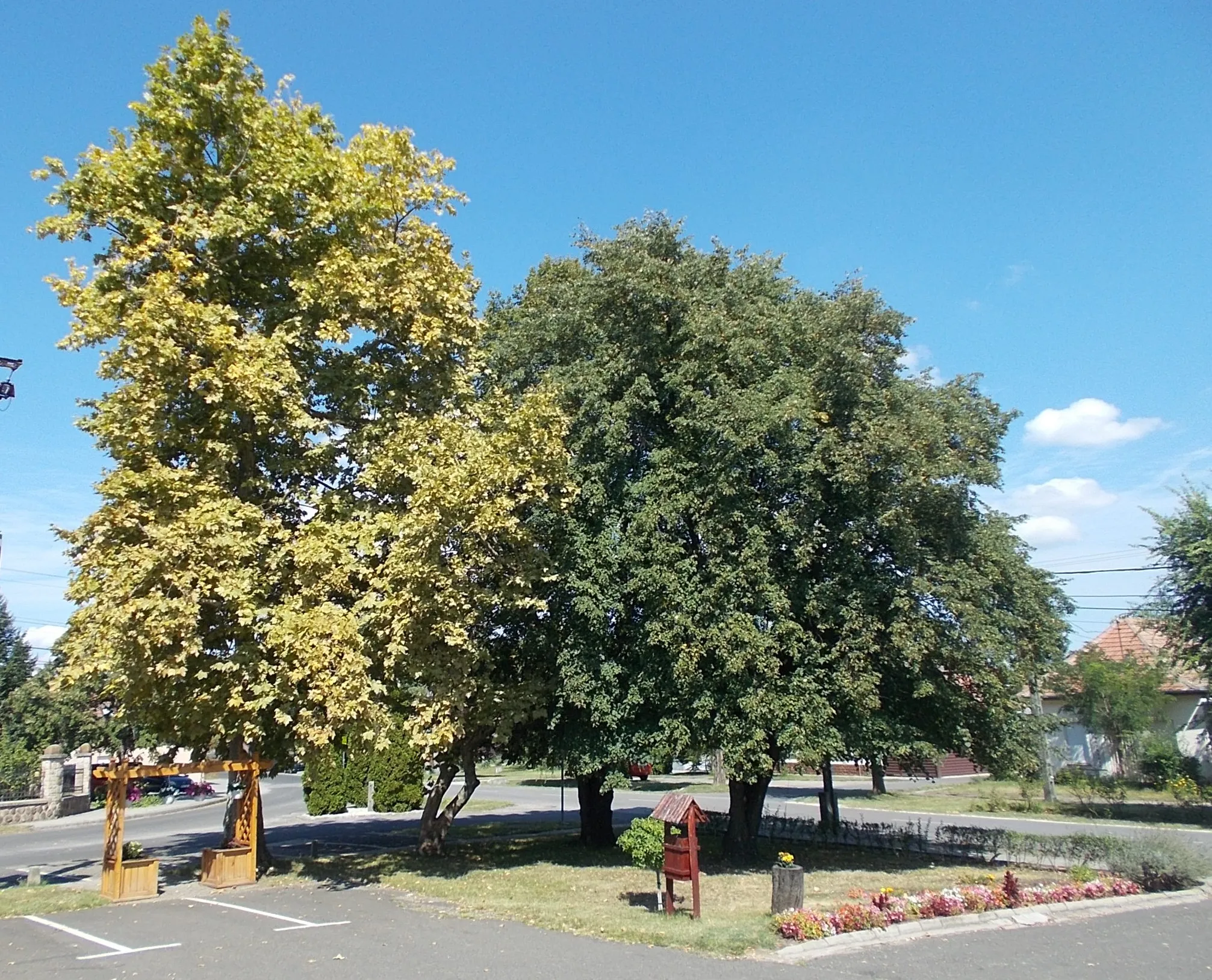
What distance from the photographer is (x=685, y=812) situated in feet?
40.7

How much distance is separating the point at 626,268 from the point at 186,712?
1154 centimetres

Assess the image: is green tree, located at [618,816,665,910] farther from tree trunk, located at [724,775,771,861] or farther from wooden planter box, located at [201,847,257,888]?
wooden planter box, located at [201,847,257,888]

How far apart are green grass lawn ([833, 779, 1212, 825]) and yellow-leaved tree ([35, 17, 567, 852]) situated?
1710 cm

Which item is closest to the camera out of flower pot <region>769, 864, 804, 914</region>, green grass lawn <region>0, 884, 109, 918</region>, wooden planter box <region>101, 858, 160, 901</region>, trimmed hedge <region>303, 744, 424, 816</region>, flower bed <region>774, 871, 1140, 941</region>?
flower bed <region>774, 871, 1140, 941</region>

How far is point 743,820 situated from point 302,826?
17.4m

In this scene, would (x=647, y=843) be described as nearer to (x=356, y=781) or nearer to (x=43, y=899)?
(x=43, y=899)

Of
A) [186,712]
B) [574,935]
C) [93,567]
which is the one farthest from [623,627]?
[93,567]

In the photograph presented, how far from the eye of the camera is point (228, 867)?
51.8 feet

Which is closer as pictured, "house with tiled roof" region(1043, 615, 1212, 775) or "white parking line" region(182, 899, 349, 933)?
"white parking line" region(182, 899, 349, 933)

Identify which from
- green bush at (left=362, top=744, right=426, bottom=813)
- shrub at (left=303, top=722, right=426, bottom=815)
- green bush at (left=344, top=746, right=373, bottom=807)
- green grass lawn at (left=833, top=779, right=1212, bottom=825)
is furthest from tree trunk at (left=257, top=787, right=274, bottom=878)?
green grass lawn at (left=833, top=779, right=1212, bottom=825)

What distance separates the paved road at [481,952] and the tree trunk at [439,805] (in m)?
6.64

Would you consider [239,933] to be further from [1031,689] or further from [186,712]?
[1031,689]

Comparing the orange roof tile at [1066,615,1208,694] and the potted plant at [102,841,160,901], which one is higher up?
the orange roof tile at [1066,615,1208,694]

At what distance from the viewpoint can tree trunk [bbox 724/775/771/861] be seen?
18628mm
